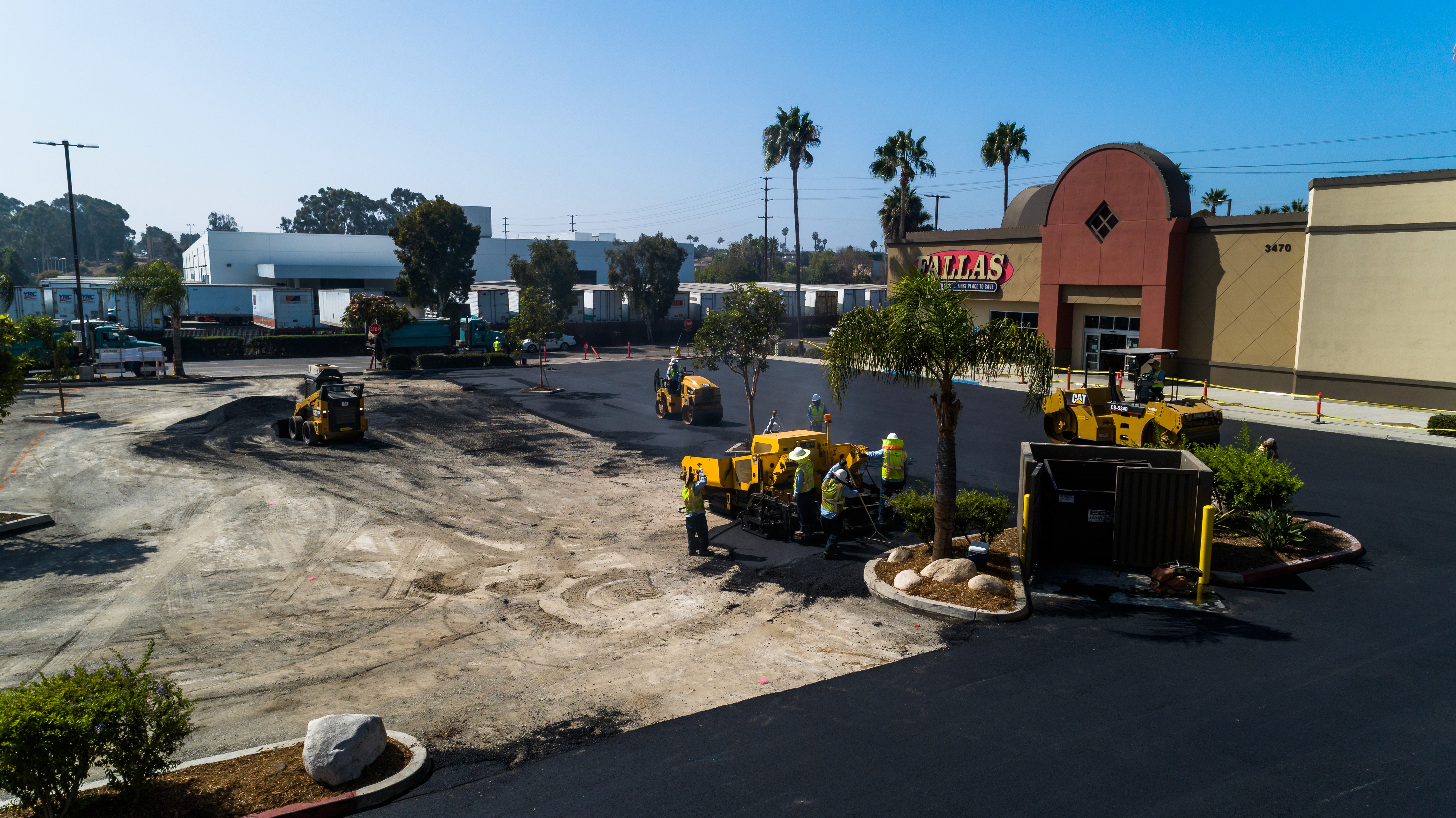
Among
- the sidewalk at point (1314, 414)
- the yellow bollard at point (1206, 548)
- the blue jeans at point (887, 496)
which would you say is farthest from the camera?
the sidewalk at point (1314, 414)

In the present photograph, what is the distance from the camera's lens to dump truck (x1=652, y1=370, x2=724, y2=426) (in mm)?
27500

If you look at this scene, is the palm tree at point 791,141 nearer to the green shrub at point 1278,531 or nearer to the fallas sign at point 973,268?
the fallas sign at point 973,268

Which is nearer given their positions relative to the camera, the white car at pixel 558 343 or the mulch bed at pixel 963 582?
the mulch bed at pixel 963 582

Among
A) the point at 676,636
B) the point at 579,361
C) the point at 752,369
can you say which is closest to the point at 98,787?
the point at 676,636

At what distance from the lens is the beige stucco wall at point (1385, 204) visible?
27.8 metres

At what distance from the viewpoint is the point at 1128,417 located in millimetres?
21016

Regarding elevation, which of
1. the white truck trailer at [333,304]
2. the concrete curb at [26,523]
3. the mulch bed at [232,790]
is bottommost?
the concrete curb at [26,523]

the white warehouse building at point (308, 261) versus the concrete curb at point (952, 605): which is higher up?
the white warehouse building at point (308, 261)

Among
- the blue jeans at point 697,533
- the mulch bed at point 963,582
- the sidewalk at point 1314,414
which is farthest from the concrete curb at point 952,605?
the sidewalk at point 1314,414

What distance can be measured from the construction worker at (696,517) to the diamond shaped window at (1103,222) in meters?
30.1

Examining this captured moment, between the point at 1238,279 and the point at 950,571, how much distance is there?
95.4 feet

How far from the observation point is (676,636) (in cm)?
1083

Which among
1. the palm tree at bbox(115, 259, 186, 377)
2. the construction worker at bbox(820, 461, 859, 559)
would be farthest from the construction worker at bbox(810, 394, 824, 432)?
the palm tree at bbox(115, 259, 186, 377)

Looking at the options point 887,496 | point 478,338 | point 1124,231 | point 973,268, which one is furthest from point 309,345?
point 887,496
